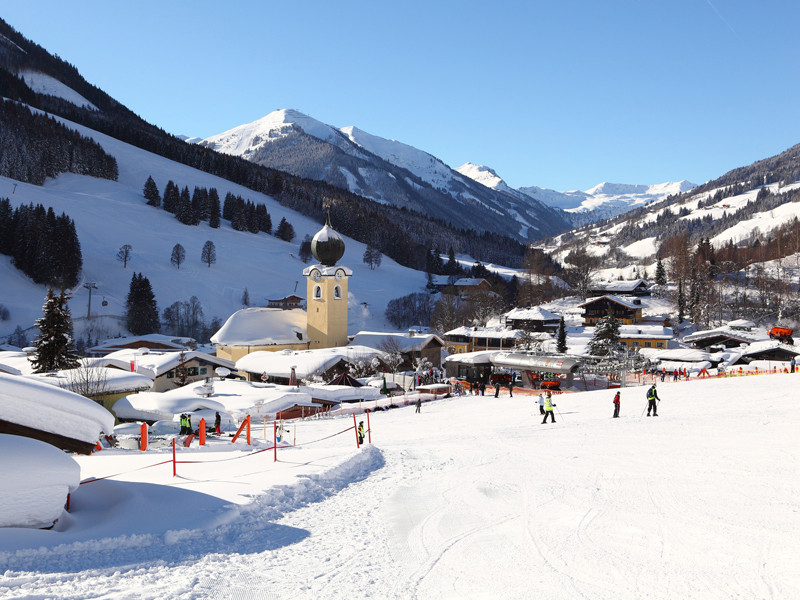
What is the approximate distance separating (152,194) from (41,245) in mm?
35204

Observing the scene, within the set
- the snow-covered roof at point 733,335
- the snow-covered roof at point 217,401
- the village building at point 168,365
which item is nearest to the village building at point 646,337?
the snow-covered roof at point 733,335

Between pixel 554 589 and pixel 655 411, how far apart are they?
14.8 m

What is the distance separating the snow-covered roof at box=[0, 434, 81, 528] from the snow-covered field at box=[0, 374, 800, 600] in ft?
0.61

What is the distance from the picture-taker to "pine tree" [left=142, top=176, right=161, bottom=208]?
103 metres

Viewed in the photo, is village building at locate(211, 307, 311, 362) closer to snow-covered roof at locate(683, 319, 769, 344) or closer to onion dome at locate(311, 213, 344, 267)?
onion dome at locate(311, 213, 344, 267)

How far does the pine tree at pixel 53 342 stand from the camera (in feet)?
102

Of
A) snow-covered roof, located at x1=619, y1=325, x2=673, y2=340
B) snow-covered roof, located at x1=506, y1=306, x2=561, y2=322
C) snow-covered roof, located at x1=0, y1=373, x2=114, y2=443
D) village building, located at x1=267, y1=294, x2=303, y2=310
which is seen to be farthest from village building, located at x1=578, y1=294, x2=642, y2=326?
snow-covered roof, located at x1=0, y1=373, x2=114, y2=443

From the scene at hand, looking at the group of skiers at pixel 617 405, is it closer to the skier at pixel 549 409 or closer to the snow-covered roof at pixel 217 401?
the skier at pixel 549 409

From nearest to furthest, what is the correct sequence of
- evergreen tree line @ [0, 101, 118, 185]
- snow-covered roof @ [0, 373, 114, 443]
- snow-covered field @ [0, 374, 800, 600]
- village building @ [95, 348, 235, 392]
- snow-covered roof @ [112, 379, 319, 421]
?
snow-covered field @ [0, 374, 800, 600] < snow-covered roof @ [0, 373, 114, 443] < snow-covered roof @ [112, 379, 319, 421] < village building @ [95, 348, 235, 392] < evergreen tree line @ [0, 101, 118, 185]

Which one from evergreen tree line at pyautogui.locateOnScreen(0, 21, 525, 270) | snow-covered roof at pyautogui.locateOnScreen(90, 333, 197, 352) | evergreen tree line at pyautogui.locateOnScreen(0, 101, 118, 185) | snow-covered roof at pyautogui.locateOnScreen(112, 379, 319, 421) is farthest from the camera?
evergreen tree line at pyautogui.locateOnScreen(0, 21, 525, 270)

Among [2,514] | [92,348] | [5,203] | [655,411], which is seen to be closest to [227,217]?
[5,203]

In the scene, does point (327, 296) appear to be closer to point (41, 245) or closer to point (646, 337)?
point (646, 337)

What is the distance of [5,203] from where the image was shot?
75125mm

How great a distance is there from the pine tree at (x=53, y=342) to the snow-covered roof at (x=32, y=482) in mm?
27339
